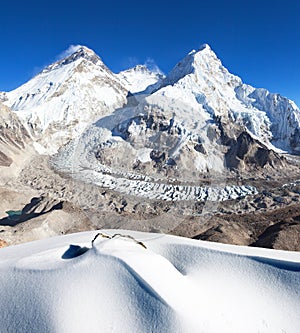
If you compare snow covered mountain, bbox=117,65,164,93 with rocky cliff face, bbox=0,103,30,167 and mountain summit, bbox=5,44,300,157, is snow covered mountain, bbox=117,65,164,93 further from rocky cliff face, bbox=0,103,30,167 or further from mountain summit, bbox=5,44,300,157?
rocky cliff face, bbox=0,103,30,167

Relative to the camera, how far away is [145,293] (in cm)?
193

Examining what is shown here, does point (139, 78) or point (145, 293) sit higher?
point (139, 78)

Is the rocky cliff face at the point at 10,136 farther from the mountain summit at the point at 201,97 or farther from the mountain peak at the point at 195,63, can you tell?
the mountain peak at the point at 195,63

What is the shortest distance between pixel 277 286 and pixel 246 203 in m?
14.7

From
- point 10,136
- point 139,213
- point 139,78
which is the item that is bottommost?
point 139,213

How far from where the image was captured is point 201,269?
8.02 feet

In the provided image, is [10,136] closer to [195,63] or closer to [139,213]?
[139,213]

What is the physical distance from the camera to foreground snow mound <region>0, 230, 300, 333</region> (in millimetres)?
1834

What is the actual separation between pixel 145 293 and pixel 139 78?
8242cm

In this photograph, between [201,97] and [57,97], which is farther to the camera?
[57,97]

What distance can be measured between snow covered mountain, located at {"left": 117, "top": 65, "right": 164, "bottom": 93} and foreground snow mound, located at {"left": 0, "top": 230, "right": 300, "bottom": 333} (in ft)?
219

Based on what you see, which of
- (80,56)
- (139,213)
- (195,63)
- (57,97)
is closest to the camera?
(139,213)

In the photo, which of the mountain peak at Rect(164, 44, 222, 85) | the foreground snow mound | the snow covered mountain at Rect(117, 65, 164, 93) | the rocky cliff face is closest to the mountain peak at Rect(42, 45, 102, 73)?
the snow covered mountain at Rect(117, 65, 164, 93)

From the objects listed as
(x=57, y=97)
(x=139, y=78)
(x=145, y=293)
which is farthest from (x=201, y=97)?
(x=139, y=78)
